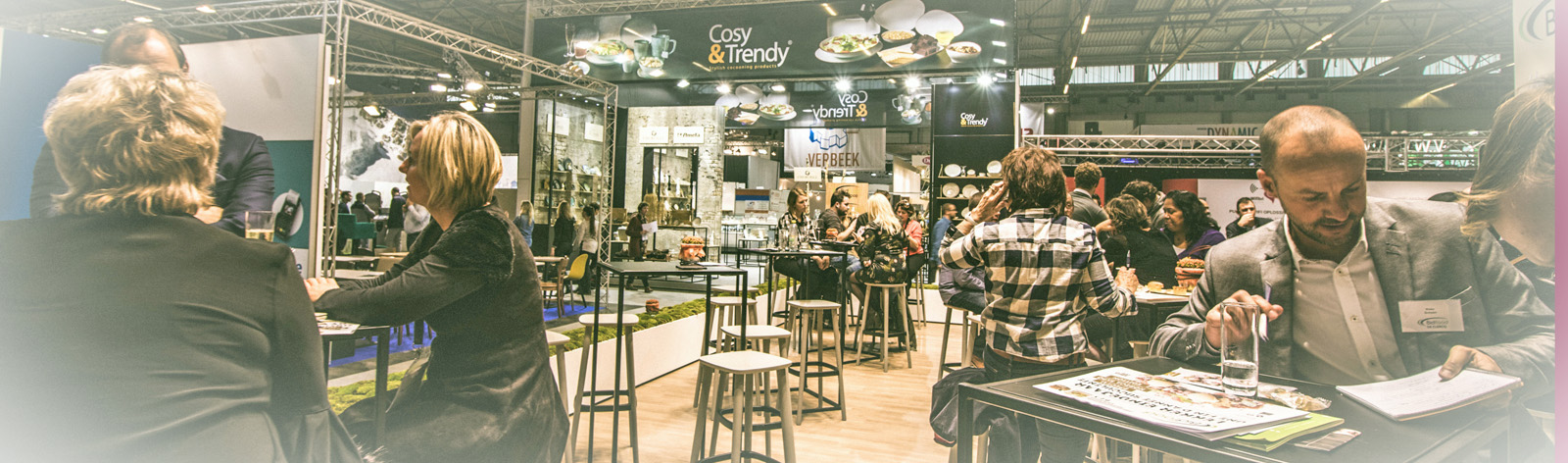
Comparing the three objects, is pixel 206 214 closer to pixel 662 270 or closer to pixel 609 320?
pixel 662 270

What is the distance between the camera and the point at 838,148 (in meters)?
11.4

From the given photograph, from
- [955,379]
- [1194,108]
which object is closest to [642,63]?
[955,379]

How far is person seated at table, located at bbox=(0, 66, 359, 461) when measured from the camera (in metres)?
0.96

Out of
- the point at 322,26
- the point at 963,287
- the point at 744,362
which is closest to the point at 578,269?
the point at 322,26

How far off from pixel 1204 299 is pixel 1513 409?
1.50 feet

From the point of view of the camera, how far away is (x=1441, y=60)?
1398 cm

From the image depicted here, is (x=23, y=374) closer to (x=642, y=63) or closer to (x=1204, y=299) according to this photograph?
(x=1204, y=299)

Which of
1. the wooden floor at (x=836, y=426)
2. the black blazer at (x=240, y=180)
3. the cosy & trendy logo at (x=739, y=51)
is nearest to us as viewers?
the black blazer at (x=240, y=180)

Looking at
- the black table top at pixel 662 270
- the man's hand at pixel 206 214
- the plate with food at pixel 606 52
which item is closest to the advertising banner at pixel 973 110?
the plate with food at pixel 606 52

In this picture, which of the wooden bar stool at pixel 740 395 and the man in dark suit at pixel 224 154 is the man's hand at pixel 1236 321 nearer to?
the wooden bar stool at pixel 740 395

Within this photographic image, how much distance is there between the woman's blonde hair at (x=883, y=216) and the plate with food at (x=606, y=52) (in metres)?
3.57

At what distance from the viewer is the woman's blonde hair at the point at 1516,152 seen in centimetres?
99

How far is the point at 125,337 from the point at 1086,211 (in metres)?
3.96

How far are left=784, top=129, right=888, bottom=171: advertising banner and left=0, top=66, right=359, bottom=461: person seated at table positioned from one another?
10322 millimetres
